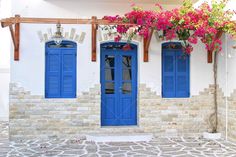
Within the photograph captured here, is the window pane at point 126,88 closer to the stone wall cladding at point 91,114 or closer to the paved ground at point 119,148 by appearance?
the stone wall cladding at point 91,114

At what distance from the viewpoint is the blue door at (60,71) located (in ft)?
30.8

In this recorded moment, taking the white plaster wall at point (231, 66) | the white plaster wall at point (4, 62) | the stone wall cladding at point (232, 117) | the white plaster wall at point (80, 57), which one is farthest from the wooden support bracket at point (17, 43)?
the stone wall cladding at point (232, 117)

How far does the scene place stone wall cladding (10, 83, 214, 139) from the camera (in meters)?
9.20

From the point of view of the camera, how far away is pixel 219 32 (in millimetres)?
8898

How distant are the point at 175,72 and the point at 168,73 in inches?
8.8

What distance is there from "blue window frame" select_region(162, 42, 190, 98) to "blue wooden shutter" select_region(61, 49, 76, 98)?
2.74 m

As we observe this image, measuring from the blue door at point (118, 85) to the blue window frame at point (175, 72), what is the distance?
919 millimetres

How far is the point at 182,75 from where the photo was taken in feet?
32.6

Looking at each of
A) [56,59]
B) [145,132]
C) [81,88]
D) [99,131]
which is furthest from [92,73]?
[145,132]

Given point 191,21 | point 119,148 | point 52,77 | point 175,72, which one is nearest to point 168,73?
point 175,72

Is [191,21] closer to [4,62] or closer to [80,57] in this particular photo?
[80,57]

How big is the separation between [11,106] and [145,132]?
155 inches

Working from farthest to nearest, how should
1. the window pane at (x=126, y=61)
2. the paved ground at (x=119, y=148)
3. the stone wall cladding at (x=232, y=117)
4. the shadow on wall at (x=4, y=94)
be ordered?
the shadow on wall at (x=4, y=94) → the window pane at (x=126, y=61) → the stone wall cladding at (x=232, y=117) → the paved ground at (x=119, y=148)

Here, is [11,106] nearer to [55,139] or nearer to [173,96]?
[55,139]
